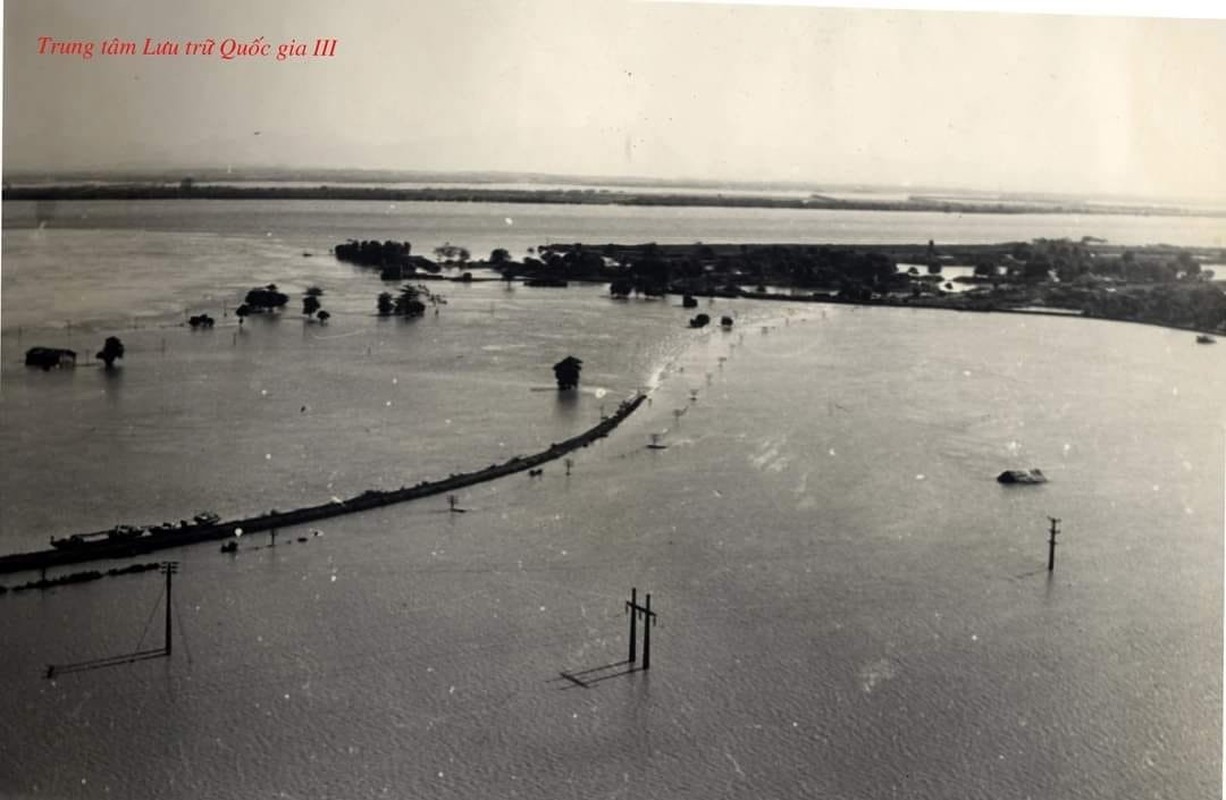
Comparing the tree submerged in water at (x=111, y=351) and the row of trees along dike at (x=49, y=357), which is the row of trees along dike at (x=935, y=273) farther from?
the row of trees along dike at (x=49, y=357)

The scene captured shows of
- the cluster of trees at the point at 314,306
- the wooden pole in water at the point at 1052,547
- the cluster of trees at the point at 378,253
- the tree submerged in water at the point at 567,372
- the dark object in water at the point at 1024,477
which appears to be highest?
the cluster of trees at the point at 378,253

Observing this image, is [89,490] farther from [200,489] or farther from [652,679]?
[652,679]

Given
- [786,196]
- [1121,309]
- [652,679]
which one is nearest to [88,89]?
[786,196]

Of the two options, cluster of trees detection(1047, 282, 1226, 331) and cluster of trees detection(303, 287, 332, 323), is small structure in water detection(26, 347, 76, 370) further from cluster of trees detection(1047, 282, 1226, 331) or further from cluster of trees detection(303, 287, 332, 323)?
cluster of trees detection(1047, 282, 1226, 331)

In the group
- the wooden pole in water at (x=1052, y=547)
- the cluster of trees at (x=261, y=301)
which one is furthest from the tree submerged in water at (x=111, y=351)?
the wooden pole in water at (x=1052, y=547)

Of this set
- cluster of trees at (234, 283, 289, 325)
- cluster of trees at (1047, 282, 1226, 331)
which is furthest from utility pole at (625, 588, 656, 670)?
cluster of trees at (1047, 282, 1226, 331)

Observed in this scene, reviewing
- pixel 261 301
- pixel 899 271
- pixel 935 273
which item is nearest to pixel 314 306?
pixel 261 301

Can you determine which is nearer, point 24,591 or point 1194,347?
point 24,591
